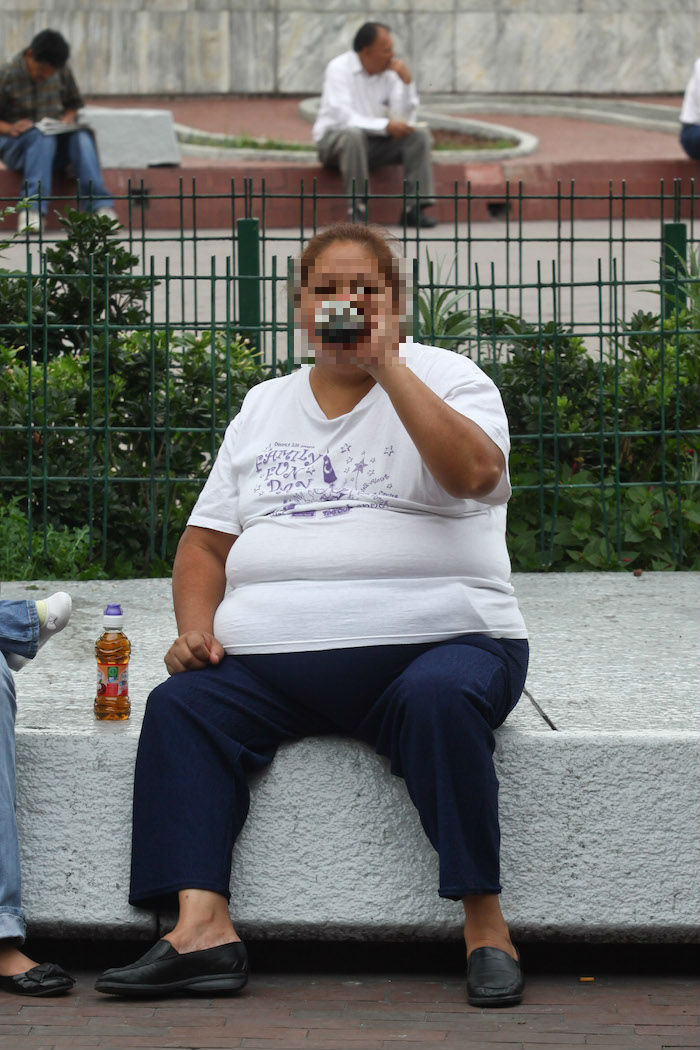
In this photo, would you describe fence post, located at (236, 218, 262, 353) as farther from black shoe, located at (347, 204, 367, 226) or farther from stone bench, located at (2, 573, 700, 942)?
stone bench, located at (2, 573, 700, 942)

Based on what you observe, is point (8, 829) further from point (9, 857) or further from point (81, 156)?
point (81, 156)

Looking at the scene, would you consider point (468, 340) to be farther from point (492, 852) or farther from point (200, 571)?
point (492, 852)

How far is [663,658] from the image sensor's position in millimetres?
3855

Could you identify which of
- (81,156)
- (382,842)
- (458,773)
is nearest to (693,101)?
(81,156)

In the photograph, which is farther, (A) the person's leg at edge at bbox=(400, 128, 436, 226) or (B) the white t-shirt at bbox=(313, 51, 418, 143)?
(A) the person's leg at edge at bbox=(400, 128, 436, 226)

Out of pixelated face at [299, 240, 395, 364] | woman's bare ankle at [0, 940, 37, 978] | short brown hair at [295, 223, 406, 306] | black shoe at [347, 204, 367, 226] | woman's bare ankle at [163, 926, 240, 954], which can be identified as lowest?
woman's bare ankle at [0, 940, 37, 978]

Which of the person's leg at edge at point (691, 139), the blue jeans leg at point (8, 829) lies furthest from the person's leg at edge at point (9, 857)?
the person's leg at edge at point (691, 139)

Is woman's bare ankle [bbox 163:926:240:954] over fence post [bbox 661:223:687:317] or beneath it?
beneath

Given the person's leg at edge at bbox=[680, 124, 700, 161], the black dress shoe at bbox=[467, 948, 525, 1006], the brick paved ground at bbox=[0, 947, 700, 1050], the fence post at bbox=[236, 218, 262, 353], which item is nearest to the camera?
the brick paved ground at bbox=[0, 947, 700, 1050]

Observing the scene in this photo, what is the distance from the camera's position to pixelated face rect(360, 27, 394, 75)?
39.7 ft

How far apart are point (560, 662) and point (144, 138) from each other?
432 inches

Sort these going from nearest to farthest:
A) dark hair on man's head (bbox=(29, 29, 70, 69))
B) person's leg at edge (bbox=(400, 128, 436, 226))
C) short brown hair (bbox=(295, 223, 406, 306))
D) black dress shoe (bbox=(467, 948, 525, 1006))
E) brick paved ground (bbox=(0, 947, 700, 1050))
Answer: brick paved ground (bbox=(0, 947, 700, 1050)) < black dress shoe (bbox=(467, 948, 525, 1006)) < short brown hair (bbox=(295, 223, 406, 306)) < dark hair on man's head (bbox=(29, 29, 70, 69)) < person's leg at edge (bbox=(400, 128, 436, 226))

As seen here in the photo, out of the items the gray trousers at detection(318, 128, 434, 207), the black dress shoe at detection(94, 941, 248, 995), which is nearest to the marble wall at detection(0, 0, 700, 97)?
the gray trousers at detection(318, 128, 434, 207)

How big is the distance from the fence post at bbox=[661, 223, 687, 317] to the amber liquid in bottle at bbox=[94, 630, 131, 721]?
8.63ft
